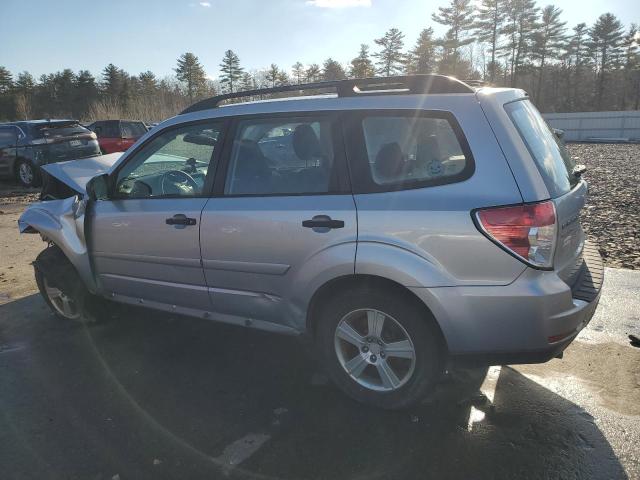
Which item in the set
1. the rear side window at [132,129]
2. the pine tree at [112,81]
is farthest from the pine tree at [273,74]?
the rear side window at [132,129]

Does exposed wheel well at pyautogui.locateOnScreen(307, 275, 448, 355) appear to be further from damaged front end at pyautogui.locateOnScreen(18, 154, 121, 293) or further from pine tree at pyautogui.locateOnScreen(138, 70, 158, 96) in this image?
pine tree at pyautogui.locateOnScreen(138, 70, 158, 96)

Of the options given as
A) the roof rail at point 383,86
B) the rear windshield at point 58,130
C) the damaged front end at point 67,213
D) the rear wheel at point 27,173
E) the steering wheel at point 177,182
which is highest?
→ the roof rail at point 383,86

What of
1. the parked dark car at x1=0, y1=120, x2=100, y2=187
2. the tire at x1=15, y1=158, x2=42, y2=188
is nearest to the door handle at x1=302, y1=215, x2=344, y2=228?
the parked dark car at x1=0, y1=120, x2=100, y2=187

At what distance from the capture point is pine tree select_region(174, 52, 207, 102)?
235 ft

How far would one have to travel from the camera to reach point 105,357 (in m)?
3.94

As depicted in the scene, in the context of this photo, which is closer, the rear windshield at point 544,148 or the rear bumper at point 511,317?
the rear bumper at point 511,317

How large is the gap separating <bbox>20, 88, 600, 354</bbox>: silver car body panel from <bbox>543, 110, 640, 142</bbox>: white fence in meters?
35.7

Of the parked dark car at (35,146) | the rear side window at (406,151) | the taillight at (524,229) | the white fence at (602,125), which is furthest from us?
the white fence at (602,125)

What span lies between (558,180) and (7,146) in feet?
48.3

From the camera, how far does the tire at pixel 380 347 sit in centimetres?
282

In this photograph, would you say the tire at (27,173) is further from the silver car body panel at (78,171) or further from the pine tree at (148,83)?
the pine tree at (148,83)

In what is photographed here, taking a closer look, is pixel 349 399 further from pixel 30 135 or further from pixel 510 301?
pixel 30 135

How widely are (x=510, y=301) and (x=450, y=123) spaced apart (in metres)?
1.01

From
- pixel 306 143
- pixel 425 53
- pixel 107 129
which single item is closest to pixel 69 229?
pixel 306 143
